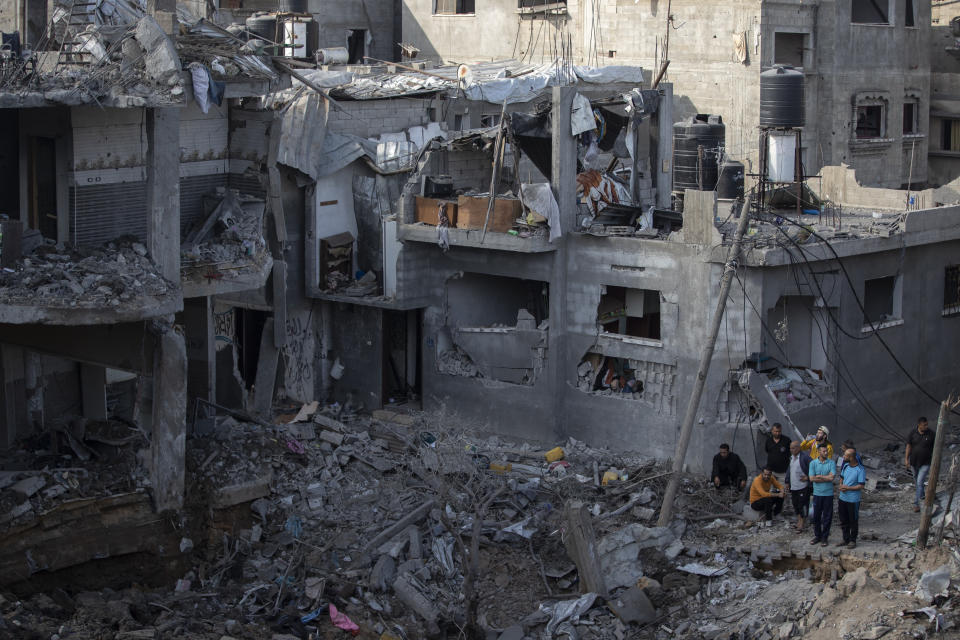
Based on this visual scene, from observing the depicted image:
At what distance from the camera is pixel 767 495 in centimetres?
2159

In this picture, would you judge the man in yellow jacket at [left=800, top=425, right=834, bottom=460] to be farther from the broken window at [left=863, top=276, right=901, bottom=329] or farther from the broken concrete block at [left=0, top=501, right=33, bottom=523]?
the broken concrete block at [left=0, top=501, right=33, bottom=523]

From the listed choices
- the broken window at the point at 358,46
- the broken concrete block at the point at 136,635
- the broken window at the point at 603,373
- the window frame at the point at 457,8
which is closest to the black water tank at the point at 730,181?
the broken window at the point at 603,373

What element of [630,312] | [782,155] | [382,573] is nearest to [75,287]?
[382,573]

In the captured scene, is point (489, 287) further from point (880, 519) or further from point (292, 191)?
point (880, 519)

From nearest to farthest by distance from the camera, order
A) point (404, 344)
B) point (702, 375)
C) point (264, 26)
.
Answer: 1. point (702, 375)
2. point (404, 344)
3. point (264, 26)

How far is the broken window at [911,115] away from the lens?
3866 cm

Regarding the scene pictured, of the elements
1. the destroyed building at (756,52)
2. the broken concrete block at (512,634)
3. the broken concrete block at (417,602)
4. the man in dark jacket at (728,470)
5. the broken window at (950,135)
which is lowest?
the broken concrete block at (512,634)

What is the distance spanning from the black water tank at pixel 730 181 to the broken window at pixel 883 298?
3.03 m

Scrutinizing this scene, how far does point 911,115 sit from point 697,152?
45.6 feet

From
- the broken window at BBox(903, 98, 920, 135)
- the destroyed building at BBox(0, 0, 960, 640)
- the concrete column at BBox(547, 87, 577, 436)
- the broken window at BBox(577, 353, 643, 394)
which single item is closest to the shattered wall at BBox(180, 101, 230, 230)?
the destroyed building at BBox(0, 0, 960, 640)

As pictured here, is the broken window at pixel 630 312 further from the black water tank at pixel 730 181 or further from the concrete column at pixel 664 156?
the concrete column at pixel 664 156

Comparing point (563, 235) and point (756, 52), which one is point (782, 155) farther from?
point (756, 52)

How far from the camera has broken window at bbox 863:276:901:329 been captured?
2717cm

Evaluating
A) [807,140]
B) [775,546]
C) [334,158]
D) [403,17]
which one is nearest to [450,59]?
[403,17]
